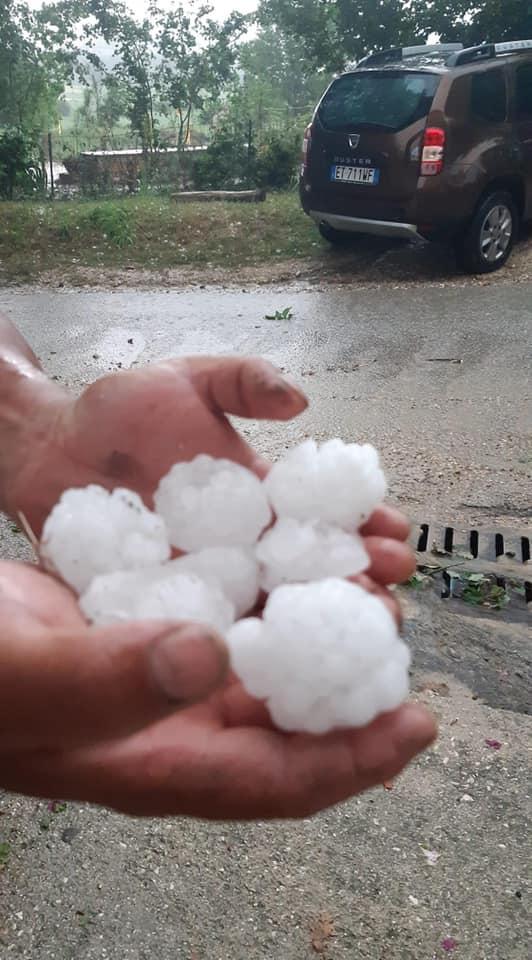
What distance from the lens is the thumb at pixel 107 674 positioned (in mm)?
932

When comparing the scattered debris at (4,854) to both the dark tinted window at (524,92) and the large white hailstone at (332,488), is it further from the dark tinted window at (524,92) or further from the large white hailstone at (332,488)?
the dark tinted window at (524,92)

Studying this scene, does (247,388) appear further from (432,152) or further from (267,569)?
(432,152)

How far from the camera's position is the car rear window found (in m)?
6.57

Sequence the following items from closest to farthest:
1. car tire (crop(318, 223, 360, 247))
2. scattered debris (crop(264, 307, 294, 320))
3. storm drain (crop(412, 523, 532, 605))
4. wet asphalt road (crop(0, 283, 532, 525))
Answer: storm drain (crop(412, 523, 532, 605)) → wet asphalt road (crop(0, 283, 532, 525)) → scattered debris (crop(264, 307, 294, 320)) → car tire (crop(318, 223, 360, 247))

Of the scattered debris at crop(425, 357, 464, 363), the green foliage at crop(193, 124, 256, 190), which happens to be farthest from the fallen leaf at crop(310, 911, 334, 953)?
the green foliage at crop(193, 124, 256, 190)

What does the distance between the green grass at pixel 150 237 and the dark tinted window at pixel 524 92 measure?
2350 mm

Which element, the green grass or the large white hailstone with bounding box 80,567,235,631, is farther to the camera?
the green grass

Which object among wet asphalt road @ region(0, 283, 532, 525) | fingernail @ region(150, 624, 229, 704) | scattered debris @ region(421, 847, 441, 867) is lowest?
scattered debris @ region(421, 847, 441, 867)

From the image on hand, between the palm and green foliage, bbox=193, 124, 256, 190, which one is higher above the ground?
green foliage, bbox=193, 124, 256, 190

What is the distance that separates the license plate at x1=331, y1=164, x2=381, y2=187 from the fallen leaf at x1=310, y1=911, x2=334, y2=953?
605 cm

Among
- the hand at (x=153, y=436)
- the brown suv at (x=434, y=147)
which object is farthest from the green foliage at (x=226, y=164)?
the hand at (x=153, y=436)

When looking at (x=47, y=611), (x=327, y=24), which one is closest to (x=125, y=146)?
(x=327, y=24)

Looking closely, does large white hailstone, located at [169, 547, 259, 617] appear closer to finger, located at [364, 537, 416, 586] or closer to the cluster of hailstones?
the cluster of hailstones

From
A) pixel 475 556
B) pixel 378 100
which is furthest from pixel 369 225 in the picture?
pixel 475 556
